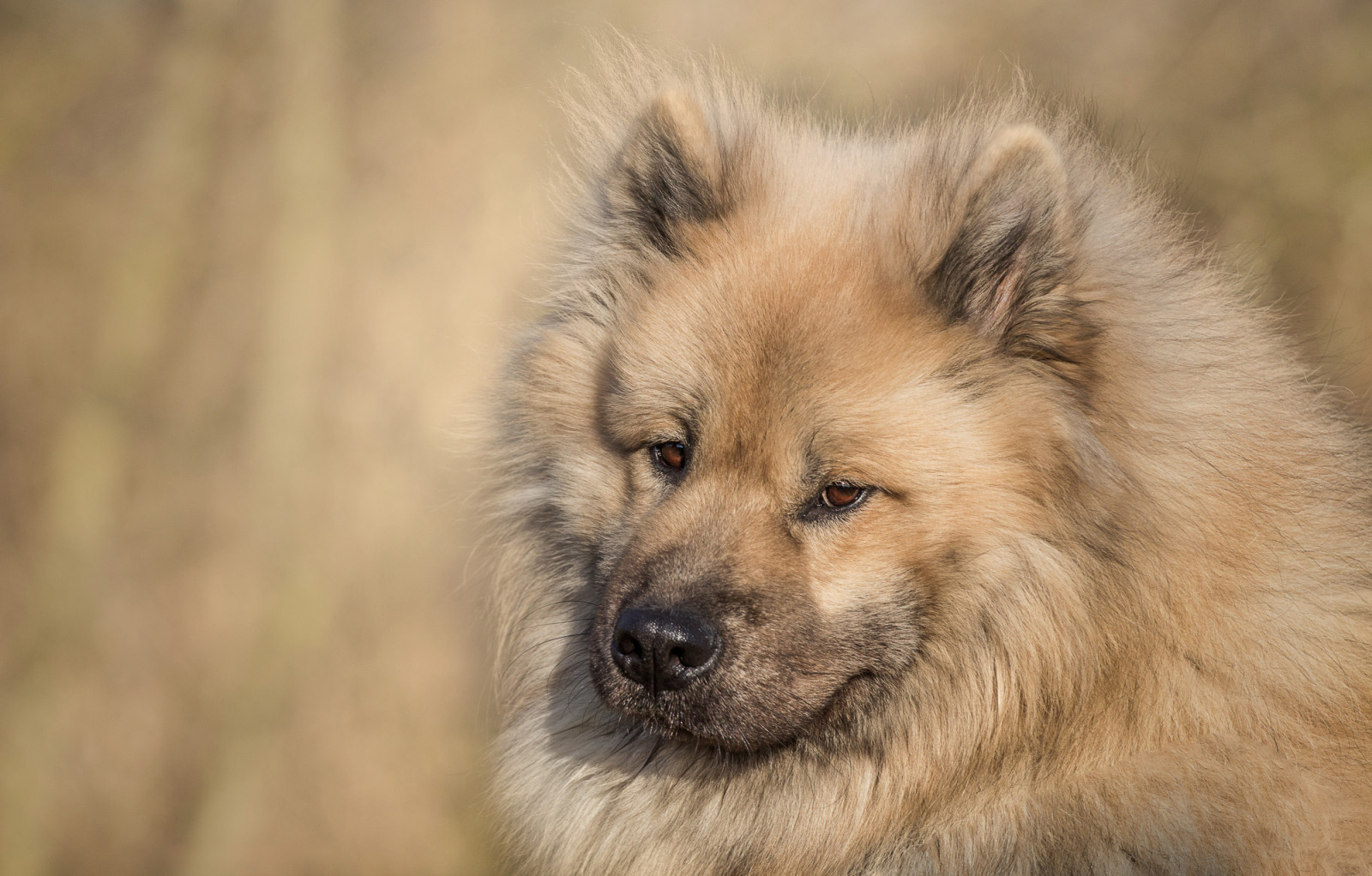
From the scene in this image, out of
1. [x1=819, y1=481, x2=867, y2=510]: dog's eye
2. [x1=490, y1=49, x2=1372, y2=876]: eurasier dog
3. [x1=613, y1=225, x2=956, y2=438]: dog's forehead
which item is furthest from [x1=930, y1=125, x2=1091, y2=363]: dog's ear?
A: [x1=819, y1=481, x2=867, y2=510]: dog's eye

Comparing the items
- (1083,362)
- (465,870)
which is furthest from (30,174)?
(1083,362)

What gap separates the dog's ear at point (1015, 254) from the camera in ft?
6.84

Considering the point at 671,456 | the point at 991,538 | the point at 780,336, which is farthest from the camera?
the point at 671,456

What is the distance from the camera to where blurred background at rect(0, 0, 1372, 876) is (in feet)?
13.7

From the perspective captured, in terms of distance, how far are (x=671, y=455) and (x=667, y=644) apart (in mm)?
614

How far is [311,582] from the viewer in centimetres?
436

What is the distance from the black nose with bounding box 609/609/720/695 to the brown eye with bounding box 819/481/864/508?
44cm

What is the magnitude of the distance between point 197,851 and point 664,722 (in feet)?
10.4

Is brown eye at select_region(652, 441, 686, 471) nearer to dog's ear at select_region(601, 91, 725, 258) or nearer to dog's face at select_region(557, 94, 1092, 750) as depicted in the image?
dog's face at select_region(557, 94, 1092, 750)

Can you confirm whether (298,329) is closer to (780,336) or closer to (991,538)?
(780,336)

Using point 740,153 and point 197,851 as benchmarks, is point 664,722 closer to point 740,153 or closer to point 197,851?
point 740,153

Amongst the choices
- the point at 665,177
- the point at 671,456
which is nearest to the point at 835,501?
the point at 671,456

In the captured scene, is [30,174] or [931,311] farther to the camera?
[30,174]

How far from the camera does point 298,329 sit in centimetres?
429
